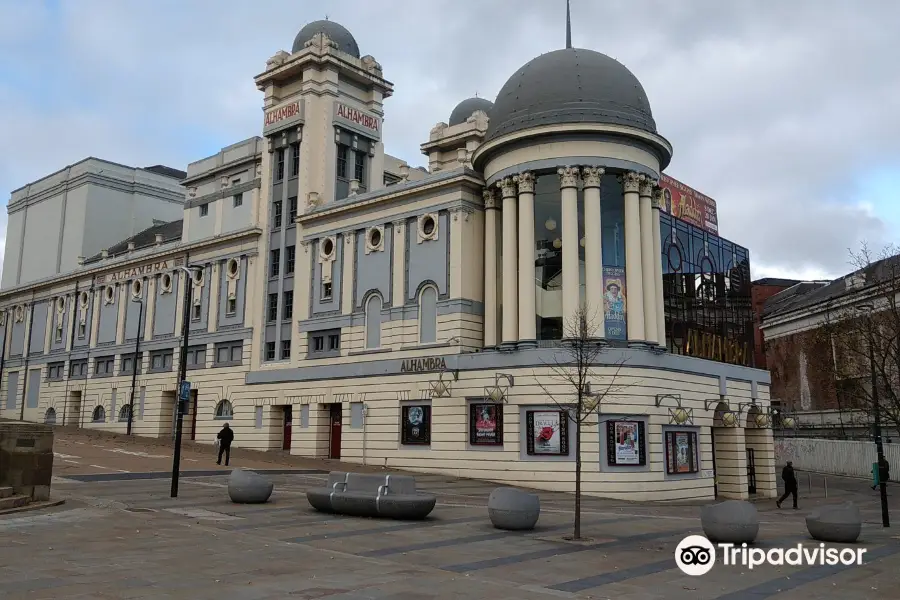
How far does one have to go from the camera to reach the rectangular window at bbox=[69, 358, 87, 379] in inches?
2473

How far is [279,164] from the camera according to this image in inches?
1998

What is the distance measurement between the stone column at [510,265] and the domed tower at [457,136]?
20.8m

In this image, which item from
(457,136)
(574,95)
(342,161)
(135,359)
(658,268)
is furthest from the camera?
(457,136)

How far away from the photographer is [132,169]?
7250cm

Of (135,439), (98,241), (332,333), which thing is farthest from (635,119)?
(98,241)

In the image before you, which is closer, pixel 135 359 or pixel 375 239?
pixel 375 239

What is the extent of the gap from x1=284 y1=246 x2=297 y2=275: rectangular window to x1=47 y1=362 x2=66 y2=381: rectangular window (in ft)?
93.7

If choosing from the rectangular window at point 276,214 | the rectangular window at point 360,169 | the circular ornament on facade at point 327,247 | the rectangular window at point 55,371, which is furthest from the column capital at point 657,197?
the rectangular window at point 55,371

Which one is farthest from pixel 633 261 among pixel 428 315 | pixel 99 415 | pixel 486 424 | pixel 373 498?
pixel 99 415

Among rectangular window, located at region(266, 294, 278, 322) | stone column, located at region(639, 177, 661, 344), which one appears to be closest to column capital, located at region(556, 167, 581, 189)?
stone column, located at region(639, 177, 661, 344)

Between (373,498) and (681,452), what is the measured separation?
20.0 meters

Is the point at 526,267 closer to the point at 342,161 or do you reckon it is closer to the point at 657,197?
the point at 657,197

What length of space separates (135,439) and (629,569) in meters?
43.1

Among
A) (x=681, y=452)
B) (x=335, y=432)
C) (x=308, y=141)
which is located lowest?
(x=681, y=452)
